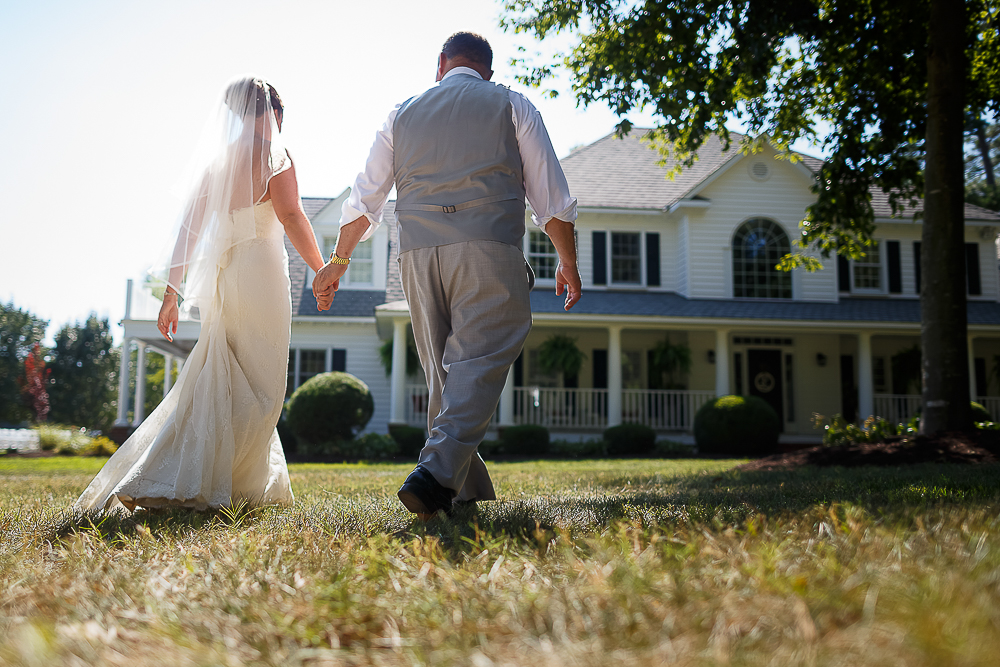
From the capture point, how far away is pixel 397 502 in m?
3.53

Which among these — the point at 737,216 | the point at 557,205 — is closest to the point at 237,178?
the point at 557,205

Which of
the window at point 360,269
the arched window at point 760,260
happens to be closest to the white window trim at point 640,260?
the arched window at point 760,260

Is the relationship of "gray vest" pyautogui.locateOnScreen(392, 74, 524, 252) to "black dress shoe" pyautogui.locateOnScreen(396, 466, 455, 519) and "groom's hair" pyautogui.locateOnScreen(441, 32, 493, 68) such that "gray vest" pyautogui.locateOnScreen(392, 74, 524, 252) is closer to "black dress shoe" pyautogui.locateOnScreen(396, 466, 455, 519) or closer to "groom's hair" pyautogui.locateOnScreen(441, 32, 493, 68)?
"groom's hair" pyautogui.locateOnScreen(441, 32, 493, 68)

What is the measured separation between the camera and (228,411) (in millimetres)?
3451

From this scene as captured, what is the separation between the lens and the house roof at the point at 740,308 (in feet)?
52.6

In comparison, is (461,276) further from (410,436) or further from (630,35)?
(410,436)

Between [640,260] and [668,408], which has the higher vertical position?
[640,260]

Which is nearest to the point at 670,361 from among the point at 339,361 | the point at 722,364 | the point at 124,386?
the point at 722,364

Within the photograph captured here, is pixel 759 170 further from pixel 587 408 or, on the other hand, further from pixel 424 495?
pixel 424 495

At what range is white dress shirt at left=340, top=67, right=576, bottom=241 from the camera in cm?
331

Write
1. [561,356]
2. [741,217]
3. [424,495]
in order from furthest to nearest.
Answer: [741,217], [561,356], [424,495]

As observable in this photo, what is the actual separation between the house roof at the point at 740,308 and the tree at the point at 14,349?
110 ft

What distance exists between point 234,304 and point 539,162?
172 cm

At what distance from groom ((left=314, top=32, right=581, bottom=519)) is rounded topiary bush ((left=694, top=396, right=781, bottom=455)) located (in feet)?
38.5
